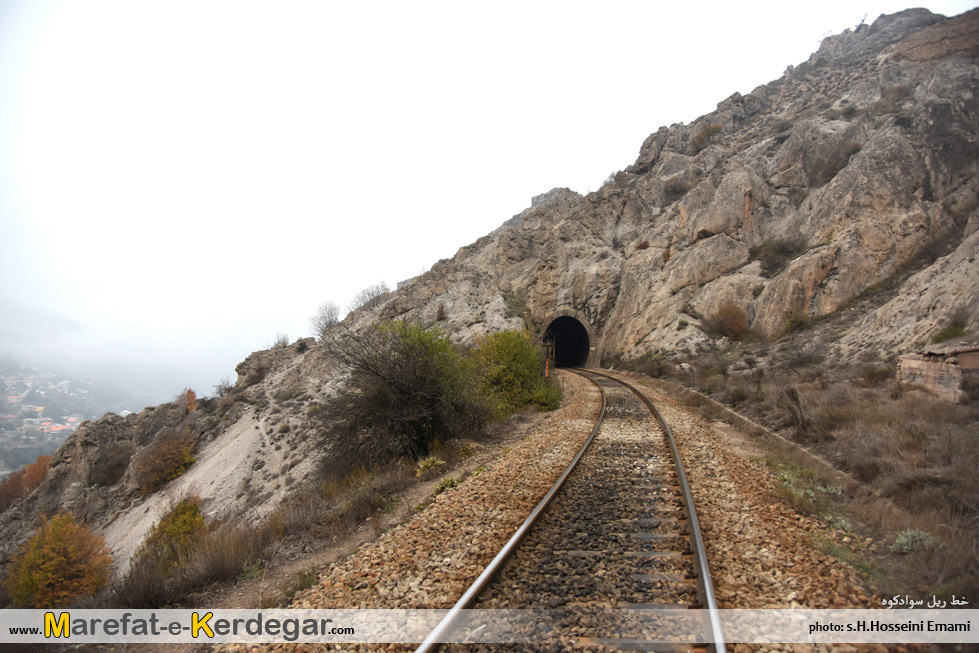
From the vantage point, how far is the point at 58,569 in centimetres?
1552

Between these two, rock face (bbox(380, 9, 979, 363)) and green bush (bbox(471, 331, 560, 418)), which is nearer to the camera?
green bush (bbox(471, 331, 560, 418))

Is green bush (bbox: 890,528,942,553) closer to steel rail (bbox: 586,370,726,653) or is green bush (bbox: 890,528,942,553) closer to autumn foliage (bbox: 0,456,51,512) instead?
steel rail (bbox: 586,370,726,653)

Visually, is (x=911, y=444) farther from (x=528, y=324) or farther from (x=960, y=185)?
(x=528, y=324)

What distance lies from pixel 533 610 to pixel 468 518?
2.35 metres

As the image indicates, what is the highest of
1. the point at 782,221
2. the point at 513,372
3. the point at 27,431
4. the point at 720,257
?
the point at 27,431

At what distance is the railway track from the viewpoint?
3213 millimetres

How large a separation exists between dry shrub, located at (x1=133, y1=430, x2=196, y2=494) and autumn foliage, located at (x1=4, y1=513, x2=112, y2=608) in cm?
783

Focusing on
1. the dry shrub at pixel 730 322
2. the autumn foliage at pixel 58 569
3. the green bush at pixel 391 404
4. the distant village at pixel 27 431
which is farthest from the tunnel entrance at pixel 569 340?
the distant village at pixel 27 431

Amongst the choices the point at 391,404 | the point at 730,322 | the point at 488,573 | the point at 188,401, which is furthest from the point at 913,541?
the point at 188,401

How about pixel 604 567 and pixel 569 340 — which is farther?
pixel 569 340

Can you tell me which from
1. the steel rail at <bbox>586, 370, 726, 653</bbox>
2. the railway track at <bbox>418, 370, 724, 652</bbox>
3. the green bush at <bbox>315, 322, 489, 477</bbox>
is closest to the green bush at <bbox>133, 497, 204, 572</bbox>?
the green bush at <bbox>315, 322, 489, 477</bbox>

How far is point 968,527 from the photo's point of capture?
14.2ft

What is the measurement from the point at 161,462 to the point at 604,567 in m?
33.9

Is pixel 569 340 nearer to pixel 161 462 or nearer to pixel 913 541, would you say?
pixel 161 462
